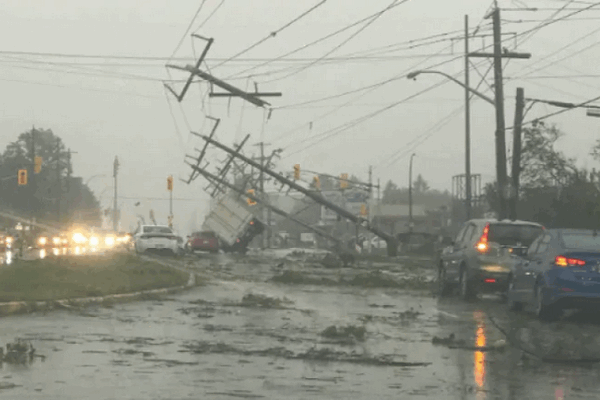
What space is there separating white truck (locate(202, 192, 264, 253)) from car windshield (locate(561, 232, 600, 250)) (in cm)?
5349

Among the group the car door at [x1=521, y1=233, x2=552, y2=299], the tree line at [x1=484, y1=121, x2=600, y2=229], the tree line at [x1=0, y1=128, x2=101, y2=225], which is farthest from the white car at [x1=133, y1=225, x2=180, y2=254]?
the tree line at [x1=0, y1=128, x2=101, y2=225]

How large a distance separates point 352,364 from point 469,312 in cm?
935

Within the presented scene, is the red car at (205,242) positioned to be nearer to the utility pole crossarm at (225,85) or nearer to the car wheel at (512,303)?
the utility pole crossarm at (225,85)

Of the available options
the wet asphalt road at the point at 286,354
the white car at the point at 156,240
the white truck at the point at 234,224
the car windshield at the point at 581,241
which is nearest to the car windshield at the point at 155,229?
the white car at the point at 156,240

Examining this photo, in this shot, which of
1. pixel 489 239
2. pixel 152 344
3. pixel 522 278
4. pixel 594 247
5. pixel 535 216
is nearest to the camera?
pixel 152 344

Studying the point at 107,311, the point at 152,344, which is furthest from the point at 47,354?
the point at 107,311

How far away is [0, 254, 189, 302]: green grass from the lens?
21.0 m

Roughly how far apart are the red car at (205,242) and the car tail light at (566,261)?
56623 mm

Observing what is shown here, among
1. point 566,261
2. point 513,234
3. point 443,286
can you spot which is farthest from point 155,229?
point 566,261

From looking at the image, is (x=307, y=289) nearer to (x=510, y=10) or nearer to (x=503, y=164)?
(x=503, y=164)

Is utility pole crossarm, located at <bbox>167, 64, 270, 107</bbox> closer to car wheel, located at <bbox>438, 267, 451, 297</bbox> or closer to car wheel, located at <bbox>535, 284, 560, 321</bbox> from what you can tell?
car wheel, located at <bbox>438, 267, 451, 297</bbox>

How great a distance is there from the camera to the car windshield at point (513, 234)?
24578mm

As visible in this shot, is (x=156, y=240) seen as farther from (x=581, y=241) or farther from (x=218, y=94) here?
(x=581, y=241)

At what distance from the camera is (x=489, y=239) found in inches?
966
